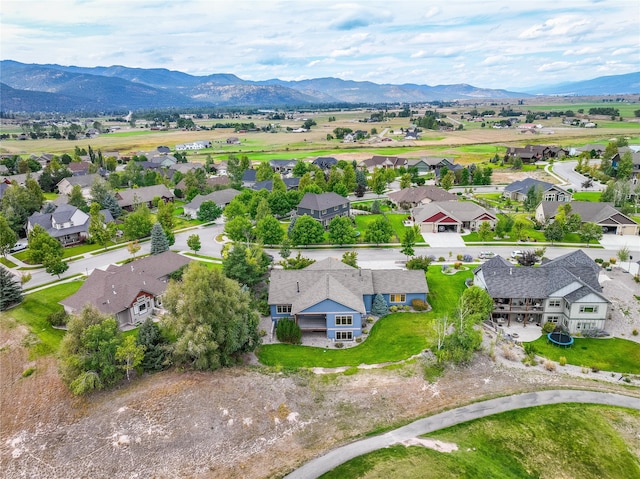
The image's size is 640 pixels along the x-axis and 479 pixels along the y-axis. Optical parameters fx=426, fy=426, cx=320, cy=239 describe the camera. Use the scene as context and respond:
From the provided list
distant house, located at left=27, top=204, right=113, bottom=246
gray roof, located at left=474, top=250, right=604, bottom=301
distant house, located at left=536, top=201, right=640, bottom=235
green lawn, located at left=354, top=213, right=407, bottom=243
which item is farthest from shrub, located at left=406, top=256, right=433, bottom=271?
distant house, located at left=27, top=204, right=113, bottom=246

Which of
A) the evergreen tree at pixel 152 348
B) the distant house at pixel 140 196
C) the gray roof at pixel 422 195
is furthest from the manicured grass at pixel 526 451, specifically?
the distant house at pixel 140 196

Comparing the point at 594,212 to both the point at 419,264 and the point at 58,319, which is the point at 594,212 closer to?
the point at 419,264

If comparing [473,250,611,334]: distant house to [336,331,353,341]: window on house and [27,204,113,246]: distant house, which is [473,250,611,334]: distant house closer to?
[336,331,353,341]: window on house

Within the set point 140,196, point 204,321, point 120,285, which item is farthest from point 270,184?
point 204,321

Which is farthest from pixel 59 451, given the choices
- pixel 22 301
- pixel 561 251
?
pixel 561 251

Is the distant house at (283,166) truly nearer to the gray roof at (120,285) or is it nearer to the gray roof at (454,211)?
the gray roof at (454,211)

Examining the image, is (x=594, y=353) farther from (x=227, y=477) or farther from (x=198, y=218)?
(x=198, y=218)
